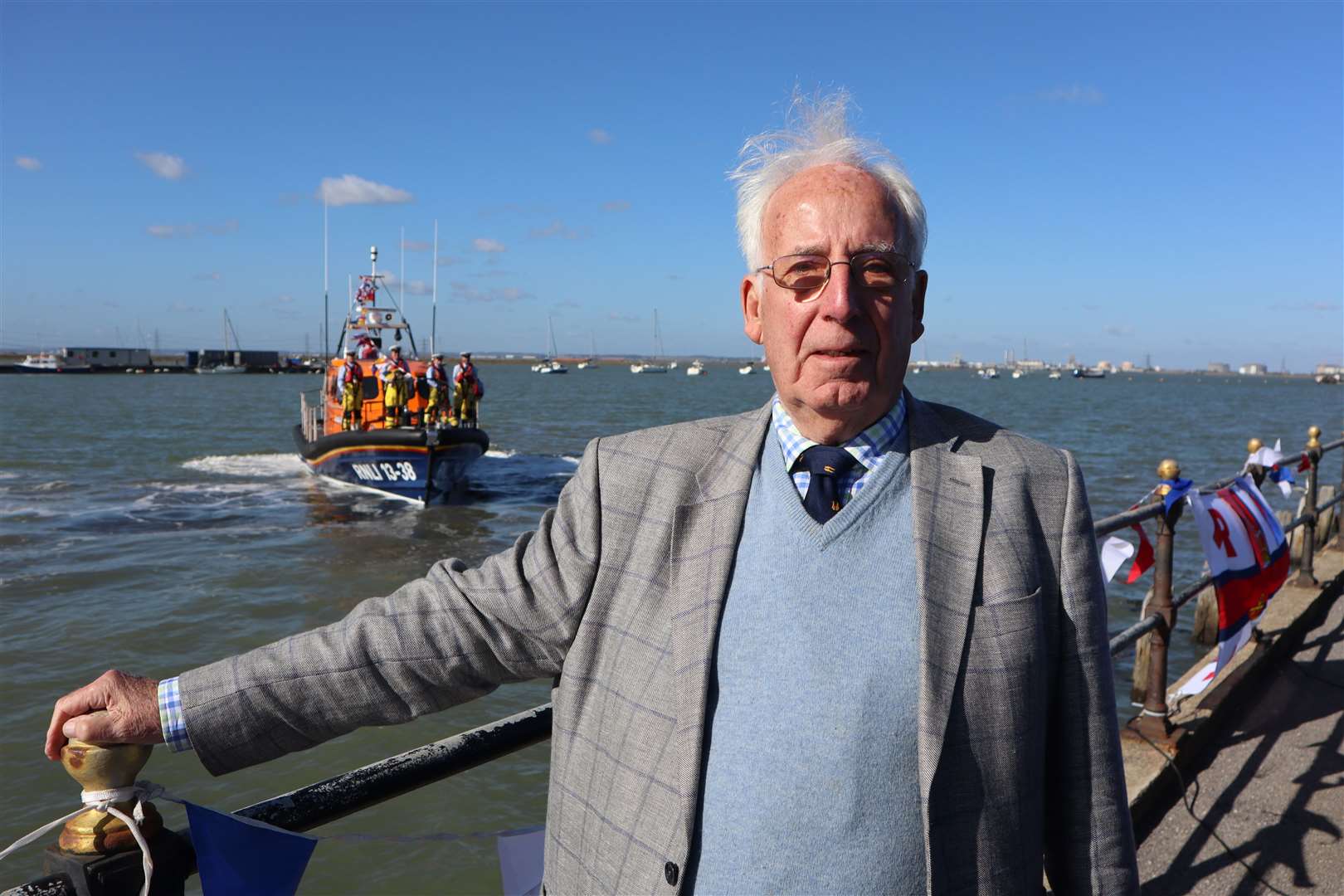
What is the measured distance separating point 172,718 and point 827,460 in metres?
1.11

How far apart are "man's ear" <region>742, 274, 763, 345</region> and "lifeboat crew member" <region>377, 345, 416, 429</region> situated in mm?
18946

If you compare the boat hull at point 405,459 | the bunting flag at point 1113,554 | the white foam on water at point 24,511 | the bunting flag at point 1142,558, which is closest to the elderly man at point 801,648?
the bunting flag at point 1113,554

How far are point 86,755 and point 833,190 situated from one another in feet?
4.70

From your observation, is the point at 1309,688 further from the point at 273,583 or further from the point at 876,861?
the point at 273,583

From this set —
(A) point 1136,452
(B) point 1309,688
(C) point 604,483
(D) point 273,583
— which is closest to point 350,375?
(D) point 273,583

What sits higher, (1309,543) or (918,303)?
(918,303)

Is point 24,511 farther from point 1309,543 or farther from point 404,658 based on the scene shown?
point 404,658

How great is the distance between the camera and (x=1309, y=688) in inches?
190

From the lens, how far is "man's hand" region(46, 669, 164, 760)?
1402mm

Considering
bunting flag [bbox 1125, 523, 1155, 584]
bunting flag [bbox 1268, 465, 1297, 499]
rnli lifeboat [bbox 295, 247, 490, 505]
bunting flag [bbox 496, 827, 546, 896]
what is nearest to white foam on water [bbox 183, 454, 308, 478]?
rnli lifeboat [bbox 295, 247, 490, 505]

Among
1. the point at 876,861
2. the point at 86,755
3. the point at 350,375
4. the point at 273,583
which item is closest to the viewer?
the point at 86,755

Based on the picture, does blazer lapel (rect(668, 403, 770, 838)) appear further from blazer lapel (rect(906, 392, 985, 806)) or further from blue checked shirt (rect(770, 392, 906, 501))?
blazer lapel (rect(906, 392, 985, 806))

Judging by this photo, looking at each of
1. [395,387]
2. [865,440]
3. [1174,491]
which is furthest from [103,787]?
[395,387]

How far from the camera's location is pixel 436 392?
20.8m
